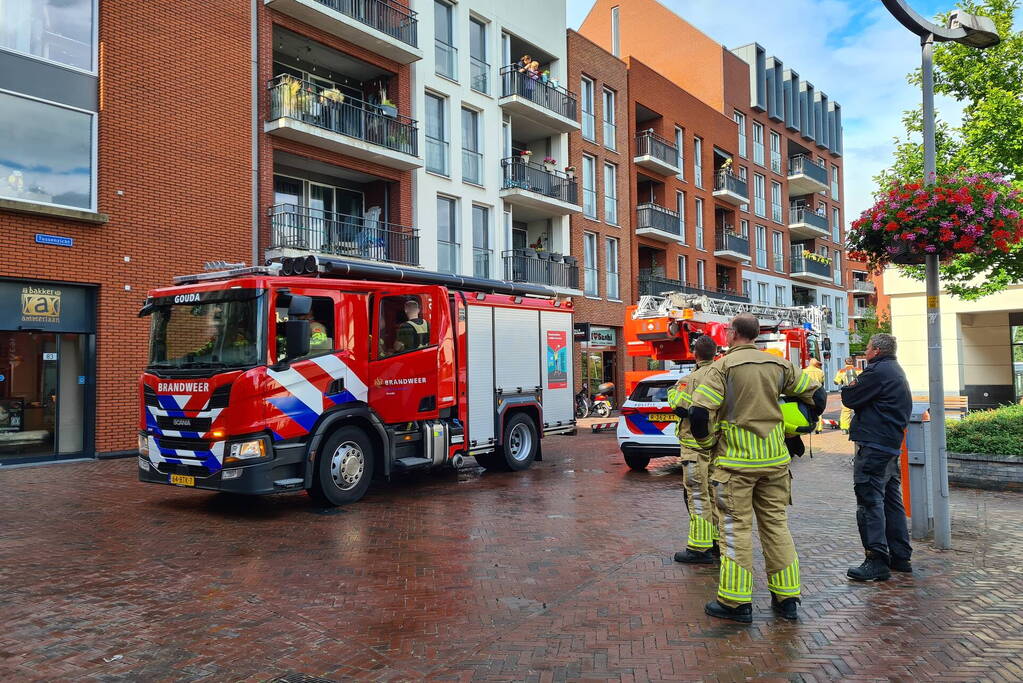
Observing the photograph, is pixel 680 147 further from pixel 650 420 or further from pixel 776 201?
pixel 650 420

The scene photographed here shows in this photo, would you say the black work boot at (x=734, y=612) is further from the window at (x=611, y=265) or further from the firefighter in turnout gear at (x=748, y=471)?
the window at (x=611, y=265)

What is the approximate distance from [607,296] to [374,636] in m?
23.8

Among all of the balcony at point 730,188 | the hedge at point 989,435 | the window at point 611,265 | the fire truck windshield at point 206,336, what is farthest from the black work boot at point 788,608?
the balcony at point 730,188

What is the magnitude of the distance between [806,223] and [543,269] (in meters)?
25.4

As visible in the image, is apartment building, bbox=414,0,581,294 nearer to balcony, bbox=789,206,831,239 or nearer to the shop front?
the shop front

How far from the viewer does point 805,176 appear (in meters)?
43.0

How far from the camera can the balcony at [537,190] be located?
923 inches

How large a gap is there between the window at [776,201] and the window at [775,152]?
83 centimetres

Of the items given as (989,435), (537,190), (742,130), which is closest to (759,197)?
(742,130)

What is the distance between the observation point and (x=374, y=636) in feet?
15.4

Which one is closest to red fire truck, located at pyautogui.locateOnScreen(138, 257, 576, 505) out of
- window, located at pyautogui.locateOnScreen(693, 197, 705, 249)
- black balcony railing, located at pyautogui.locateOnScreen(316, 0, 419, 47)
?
black balcony railing, located at pyautogui.locateOnScreen(316, 0, 419, 47)

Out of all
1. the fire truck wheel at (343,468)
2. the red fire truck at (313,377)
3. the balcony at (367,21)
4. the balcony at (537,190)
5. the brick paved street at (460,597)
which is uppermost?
the balcony at (367,21)

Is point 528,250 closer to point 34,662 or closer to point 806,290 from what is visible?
point 34,662

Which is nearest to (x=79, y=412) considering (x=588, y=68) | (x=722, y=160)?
(x=588, y=68)
